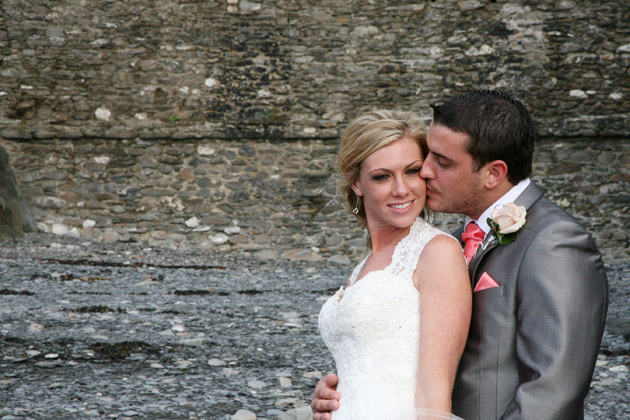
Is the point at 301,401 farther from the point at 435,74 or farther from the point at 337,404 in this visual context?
the point at 435,74

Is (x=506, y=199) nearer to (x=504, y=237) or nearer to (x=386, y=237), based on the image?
(x=504, y=237)

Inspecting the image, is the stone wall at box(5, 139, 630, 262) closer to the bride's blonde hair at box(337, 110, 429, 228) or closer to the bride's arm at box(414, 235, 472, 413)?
the bride's blonde hair at box(337, 110, 429, 228)

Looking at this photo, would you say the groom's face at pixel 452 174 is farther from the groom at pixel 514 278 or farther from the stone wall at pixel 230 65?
the stone wall at pixel 230 65

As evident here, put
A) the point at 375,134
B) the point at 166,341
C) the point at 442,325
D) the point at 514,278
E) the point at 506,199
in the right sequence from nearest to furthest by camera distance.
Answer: the point at 514,278 → the point at 442,325 → the point at 506,199 → the point at 375,134 → the point at 166,341

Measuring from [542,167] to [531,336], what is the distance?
9087mm

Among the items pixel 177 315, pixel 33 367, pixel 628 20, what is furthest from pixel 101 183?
pixel 628 20

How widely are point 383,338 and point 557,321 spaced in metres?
0.65

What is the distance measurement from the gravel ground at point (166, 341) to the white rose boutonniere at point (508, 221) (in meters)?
2.26

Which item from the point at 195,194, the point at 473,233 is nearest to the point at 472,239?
the point at 473,233

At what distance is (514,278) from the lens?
1.99m

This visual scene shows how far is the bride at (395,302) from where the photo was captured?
2.10 m

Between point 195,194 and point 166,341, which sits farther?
point 195,194

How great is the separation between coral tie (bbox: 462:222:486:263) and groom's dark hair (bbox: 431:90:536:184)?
20 centimetres

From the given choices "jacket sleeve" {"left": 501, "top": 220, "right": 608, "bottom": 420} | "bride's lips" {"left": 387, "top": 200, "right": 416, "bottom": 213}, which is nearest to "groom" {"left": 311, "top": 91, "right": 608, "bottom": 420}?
"jacket sleeve" {"left": 501, "top": 220, "right": 608, "bottom": 420}
